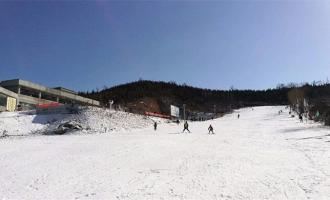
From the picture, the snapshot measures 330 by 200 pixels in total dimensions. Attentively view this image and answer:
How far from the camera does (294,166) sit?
1719 cm

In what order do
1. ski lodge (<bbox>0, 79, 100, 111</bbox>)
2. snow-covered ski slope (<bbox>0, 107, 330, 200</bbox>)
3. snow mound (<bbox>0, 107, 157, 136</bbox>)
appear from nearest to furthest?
1. snow-covered ski slope (<bbox>0, 107, 330, 200</bbox>)
2. snow mound (<bbox>0, 107, 157, 136</bbox>)
3. ski lodge (<bbox>0, 79, 100, 111</bbox>)

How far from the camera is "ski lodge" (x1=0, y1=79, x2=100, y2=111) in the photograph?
6506 centimetres

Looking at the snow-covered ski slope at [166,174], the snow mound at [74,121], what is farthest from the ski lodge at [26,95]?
the snow-covered ski slope at [166,174]

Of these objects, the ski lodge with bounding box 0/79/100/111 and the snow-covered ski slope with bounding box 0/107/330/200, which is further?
the ski lodge with bounding box 0/79/100/111

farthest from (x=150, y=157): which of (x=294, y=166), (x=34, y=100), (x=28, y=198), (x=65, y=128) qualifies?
(x=34, y=100)

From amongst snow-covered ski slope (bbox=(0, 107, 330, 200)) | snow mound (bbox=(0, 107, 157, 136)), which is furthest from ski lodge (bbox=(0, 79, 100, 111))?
snow-covered ski slope (bbox=(0, 107, 330, 200))

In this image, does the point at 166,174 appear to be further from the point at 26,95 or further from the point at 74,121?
the point at 26,95

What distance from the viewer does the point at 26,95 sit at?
7888cm

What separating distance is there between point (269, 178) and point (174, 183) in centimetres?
377

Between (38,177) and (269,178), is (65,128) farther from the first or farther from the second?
(269,178)

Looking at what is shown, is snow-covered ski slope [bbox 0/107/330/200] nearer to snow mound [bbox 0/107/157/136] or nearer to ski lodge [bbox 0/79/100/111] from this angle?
Result: snow mound [bbox 0/107/157/136]

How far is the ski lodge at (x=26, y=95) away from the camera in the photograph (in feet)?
213

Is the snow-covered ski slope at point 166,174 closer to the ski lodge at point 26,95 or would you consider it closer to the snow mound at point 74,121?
the snow mound at point 74,121

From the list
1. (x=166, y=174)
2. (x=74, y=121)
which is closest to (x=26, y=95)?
(x=74, y=121)
